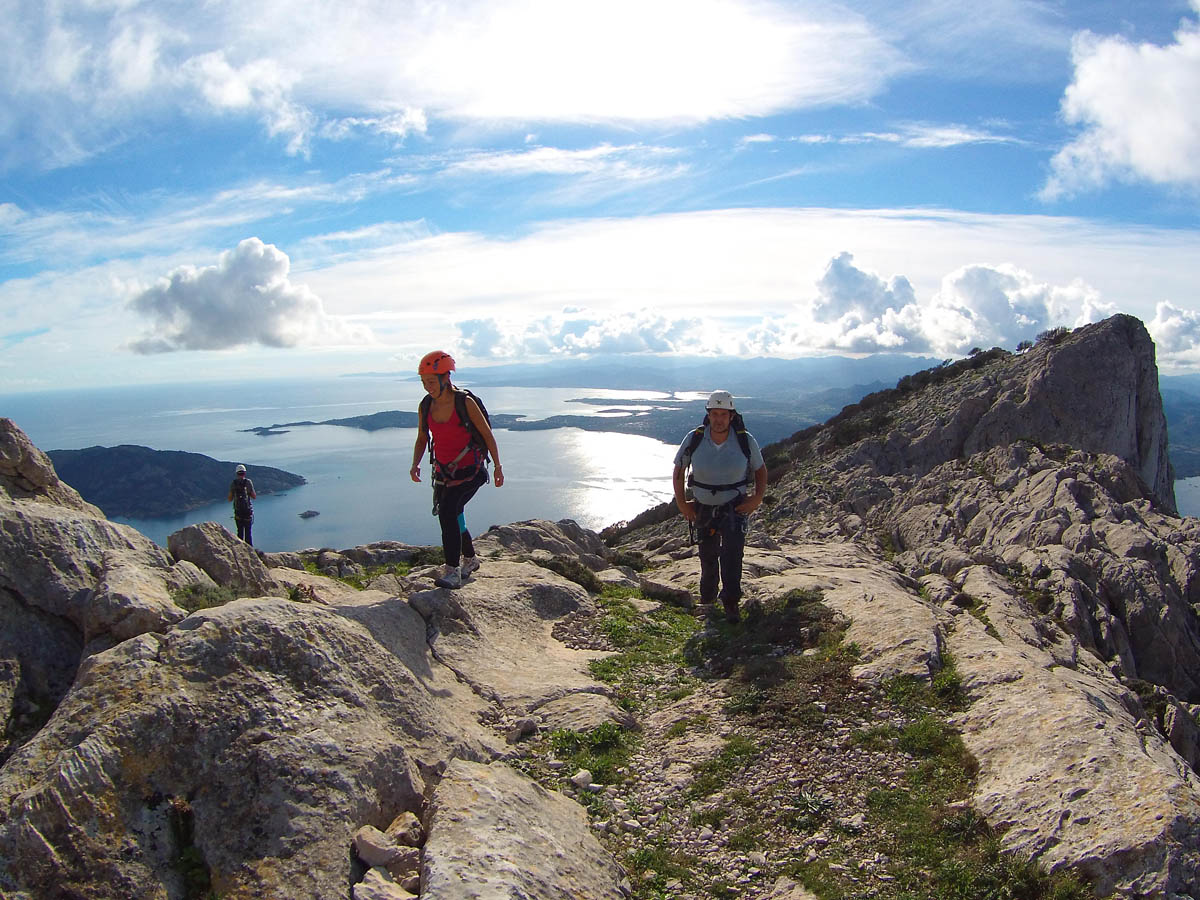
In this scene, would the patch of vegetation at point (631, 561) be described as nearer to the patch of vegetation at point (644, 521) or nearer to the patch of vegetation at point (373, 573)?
the patch of vegetation at point (373, 573)

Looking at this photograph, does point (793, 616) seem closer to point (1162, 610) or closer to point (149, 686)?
point (149, 686)

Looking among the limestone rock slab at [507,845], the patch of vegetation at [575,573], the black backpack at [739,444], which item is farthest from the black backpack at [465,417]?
the limestone rock slab at [507,845]

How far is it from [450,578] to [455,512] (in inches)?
36.1

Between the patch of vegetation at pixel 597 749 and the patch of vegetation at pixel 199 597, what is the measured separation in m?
3.38

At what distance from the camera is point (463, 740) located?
6.29 meters

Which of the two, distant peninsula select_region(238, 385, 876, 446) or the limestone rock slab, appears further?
distant peninsula select_region(238, 385, 876, 446)

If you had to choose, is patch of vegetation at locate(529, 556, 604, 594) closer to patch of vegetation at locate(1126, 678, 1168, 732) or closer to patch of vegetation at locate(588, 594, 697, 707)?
patch of vegetation at locate(588, 594, 697, 707)

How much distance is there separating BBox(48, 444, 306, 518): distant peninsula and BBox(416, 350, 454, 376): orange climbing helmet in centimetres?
7778

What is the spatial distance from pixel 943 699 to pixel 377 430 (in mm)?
155531

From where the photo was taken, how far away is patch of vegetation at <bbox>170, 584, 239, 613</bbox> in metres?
6.63

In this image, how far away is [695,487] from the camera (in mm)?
10438

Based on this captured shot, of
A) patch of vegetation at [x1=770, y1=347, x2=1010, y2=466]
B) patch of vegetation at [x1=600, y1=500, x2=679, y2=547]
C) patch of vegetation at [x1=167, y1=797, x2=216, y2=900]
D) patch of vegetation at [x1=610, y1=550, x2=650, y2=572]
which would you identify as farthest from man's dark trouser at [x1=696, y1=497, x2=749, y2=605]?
patch of vegetation at [x1=770, y1=347, x2=1010, y2=466]

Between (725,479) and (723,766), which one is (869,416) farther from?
(723,766)

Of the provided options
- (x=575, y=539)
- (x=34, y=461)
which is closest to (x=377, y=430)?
(x=575, y=539)
